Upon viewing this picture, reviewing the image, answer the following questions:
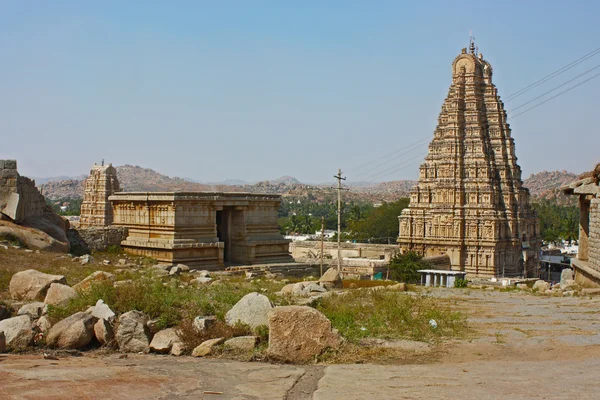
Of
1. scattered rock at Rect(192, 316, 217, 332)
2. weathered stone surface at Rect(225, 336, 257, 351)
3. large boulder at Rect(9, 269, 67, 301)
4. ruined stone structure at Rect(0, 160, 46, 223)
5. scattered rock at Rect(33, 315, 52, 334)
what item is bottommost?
weathered stone surface at Rect(225, 336, 257, 351)

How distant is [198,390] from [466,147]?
1744 inches

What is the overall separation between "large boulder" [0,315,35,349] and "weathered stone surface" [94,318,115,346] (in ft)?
2.76

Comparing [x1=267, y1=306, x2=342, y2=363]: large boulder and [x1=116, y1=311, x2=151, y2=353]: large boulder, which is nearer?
[x1=267, y1=306, x2=342, y2=363]: large boulder

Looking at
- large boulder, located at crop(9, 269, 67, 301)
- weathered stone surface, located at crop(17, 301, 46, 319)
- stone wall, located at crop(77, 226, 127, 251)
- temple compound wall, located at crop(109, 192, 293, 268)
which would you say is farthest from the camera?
stone wall, located at crop(77, 226, 127, 251)

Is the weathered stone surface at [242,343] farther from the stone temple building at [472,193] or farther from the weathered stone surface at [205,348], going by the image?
the stone temple building at [472,193]

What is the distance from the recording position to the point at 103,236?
1956 centimetres

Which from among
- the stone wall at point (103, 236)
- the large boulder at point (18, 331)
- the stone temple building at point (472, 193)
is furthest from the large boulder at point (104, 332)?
the stone temple building at point (472, 193)

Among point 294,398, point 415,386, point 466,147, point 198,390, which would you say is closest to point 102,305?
point 198,390

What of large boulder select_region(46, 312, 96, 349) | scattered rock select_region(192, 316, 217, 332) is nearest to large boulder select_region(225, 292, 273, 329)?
scattered rock select_region(192, 316, 217, 332)

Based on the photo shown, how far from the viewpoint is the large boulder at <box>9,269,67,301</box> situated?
10.9 metres

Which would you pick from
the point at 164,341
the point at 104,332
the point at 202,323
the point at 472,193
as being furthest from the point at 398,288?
the point at 472,193

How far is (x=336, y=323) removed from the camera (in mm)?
9125

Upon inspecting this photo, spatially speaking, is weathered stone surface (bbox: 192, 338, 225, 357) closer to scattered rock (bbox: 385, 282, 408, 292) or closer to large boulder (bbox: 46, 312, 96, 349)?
large boulder (bbox: 46, 312, 96, 349)

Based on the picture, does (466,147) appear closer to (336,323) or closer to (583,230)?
(583,230)
